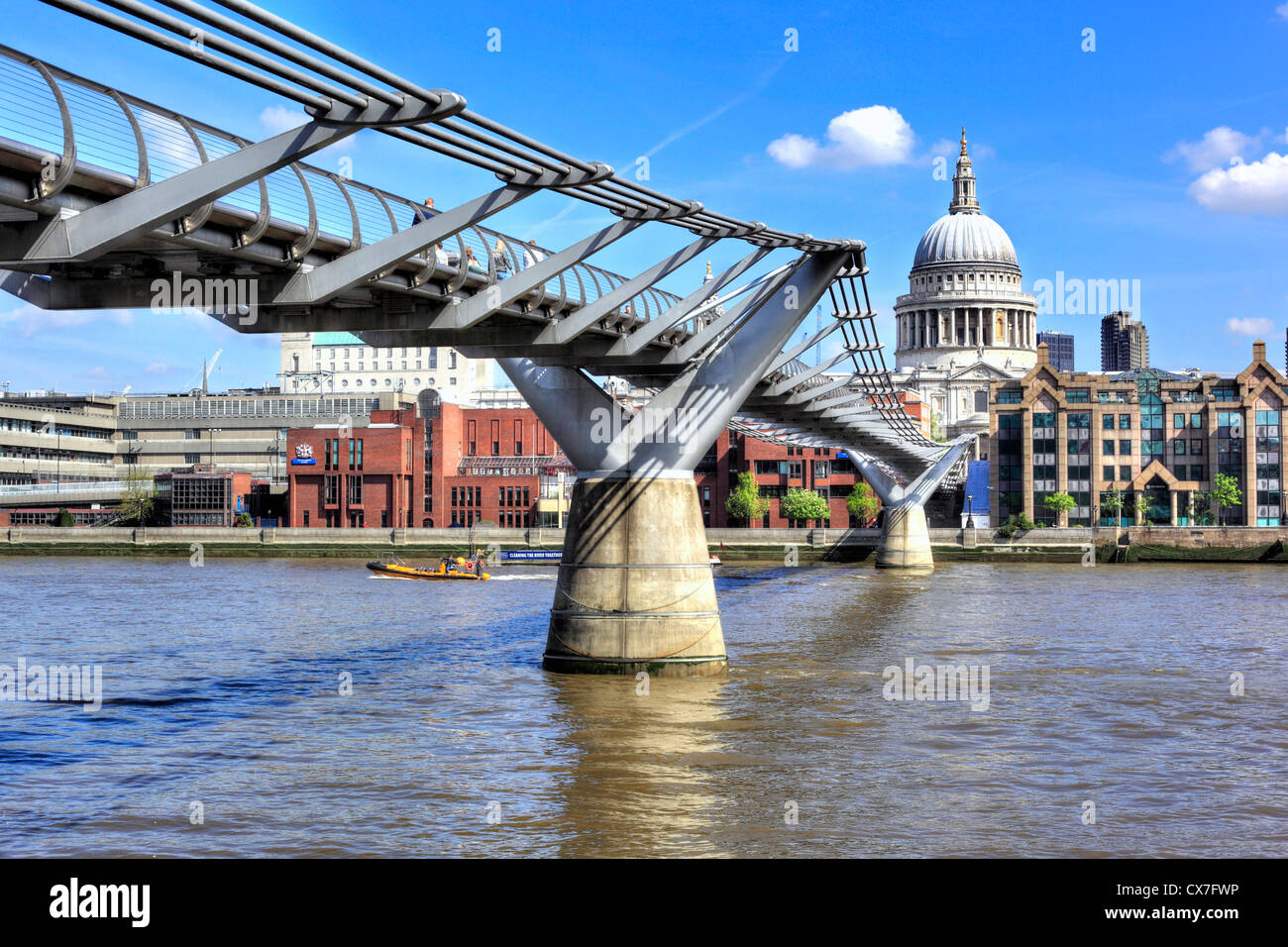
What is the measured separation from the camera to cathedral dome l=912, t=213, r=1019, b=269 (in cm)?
16762

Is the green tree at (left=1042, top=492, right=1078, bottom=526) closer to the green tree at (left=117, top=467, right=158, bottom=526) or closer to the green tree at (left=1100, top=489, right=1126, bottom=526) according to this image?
the green tree at (left=1100, top=489, right=1126, bottom=526)

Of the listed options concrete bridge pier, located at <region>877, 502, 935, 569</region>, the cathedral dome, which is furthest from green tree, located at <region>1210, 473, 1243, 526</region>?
the cathedral dome

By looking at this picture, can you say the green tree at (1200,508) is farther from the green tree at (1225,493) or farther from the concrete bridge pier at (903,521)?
the concrete bridge pier at (903,521)

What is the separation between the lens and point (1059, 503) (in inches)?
4035

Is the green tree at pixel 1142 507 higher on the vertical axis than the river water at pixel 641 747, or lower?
higher

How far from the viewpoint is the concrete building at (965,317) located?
517 ft

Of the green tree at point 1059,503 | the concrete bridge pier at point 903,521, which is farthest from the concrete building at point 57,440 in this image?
the green tree at point 1059,503

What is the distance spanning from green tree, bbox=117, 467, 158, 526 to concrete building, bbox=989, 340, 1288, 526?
6750 cm

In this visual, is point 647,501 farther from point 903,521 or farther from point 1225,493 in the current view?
point 1225,493

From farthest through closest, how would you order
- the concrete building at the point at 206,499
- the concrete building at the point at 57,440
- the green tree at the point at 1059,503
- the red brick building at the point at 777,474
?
the concrete building at the point at 57,440
the concrete building at the point at 206,499
the red brick building at the point at 777,474
the green tree at the point at 1059,503

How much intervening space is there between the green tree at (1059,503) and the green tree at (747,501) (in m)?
20.8

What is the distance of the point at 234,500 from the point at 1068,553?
65.1 meters

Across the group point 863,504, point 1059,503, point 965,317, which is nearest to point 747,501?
point 863,504

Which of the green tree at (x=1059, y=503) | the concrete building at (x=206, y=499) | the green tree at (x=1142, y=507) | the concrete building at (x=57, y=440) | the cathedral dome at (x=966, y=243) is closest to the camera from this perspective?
the green tree at (x=1059, y=503)
